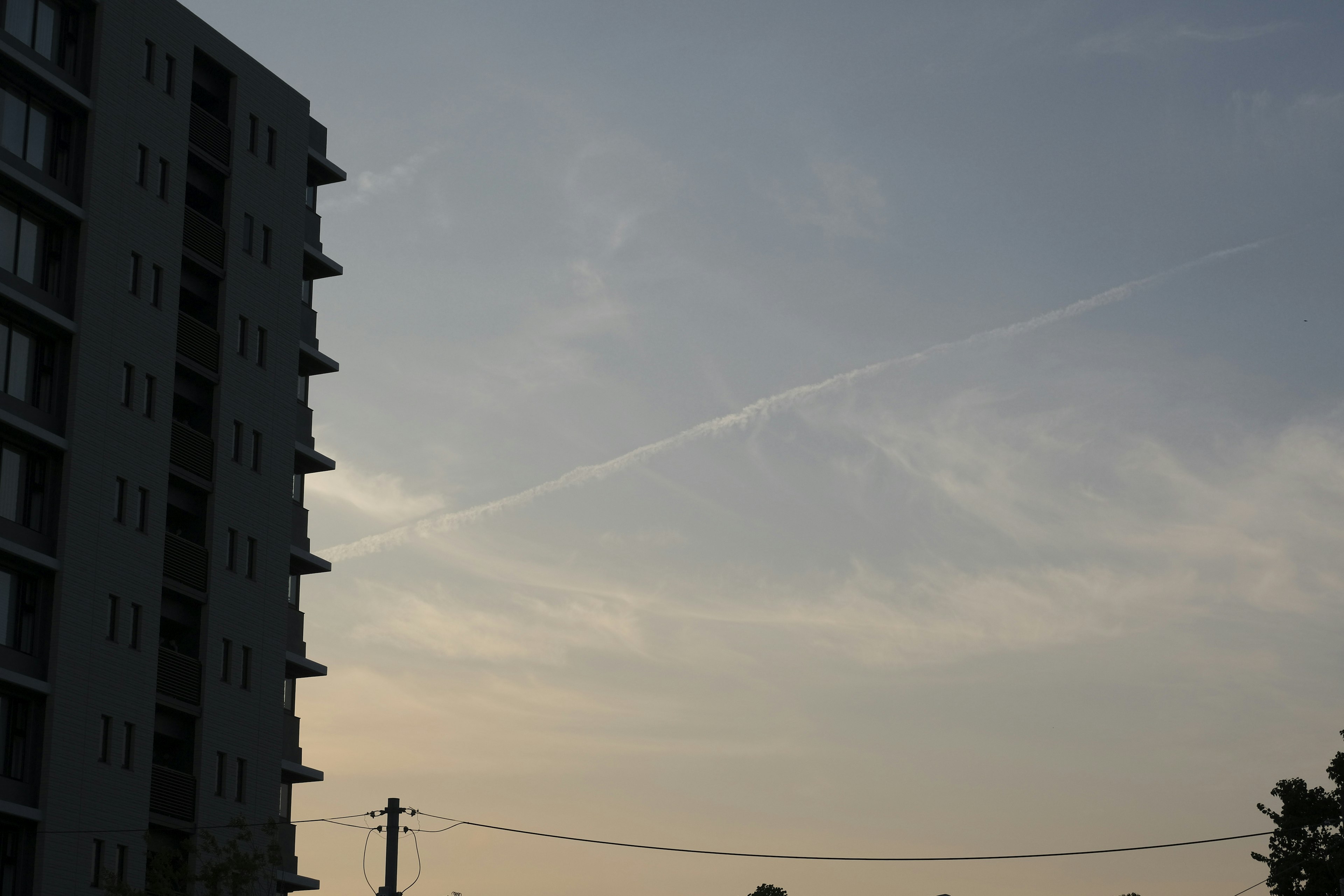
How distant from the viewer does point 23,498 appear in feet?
167

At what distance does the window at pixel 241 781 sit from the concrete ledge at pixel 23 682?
29.6ft

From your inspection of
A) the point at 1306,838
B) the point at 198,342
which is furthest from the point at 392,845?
the point at 1306,838

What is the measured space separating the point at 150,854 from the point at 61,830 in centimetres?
420

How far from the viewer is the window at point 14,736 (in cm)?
4847

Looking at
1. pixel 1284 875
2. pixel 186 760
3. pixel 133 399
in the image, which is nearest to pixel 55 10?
pixel 133 399

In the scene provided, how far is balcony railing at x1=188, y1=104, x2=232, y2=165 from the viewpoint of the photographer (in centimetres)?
5991

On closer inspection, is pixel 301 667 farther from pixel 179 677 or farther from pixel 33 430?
pixel 33 430

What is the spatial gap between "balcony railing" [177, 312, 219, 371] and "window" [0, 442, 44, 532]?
7562 millimetres

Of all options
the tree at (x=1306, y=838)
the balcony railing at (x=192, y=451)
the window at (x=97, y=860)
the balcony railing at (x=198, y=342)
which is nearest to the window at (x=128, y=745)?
the window at (x=97, y=860)

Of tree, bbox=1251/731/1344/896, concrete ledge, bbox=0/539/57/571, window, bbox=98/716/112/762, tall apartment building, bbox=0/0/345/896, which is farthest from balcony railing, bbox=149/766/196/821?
tree, bbox=1251/731/1344/896

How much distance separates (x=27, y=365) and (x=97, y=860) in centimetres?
1527

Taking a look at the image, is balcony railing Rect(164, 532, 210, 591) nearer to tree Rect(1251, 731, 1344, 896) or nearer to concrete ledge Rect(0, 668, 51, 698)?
concrete ledge Rect(0, 668, 51, 698)

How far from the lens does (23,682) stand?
158 feet

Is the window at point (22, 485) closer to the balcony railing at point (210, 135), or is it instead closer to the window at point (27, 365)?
the window at point (27, 365)
